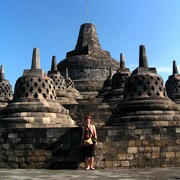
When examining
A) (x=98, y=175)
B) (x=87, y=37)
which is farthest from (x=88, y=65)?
(x=98, y=175)

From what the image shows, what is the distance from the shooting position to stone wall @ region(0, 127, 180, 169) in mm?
8570

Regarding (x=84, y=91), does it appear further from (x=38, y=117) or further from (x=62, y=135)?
(x=62, y=135)

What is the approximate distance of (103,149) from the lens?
340 inches

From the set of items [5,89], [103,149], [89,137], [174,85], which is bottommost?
[103,149]

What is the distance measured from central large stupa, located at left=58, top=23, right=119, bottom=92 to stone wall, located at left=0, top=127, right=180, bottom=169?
1806cm

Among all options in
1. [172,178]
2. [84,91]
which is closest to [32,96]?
[172,178]

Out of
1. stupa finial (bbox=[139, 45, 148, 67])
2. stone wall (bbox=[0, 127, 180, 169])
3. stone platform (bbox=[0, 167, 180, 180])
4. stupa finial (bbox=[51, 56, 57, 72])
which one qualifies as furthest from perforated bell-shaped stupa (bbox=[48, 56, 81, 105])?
stone platform (bbox=[0, 167, 180, 180])

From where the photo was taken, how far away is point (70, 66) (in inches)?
1186

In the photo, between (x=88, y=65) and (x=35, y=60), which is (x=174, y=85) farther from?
(x=88, y=65)

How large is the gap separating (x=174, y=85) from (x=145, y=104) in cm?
980

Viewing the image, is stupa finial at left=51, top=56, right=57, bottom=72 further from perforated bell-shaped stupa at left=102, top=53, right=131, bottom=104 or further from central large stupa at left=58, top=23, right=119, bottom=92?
central large stupa at left=58, top=23, right=119, bottom=92

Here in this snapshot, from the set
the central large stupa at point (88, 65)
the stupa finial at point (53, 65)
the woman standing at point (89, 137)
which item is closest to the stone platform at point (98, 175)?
the woman standing at point (89, 137)

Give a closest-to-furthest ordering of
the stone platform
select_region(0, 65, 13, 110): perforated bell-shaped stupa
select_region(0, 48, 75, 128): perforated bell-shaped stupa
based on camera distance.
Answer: the stone platform < select_region(0, 48, 75, 128): perforated bell-shaped stupa < select_region(0, 65, 13, 110): perforated bell-shaped stupa

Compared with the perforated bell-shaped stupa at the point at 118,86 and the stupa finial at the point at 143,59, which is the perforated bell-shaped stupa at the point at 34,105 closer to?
the stupa finial at the point at 143,59
